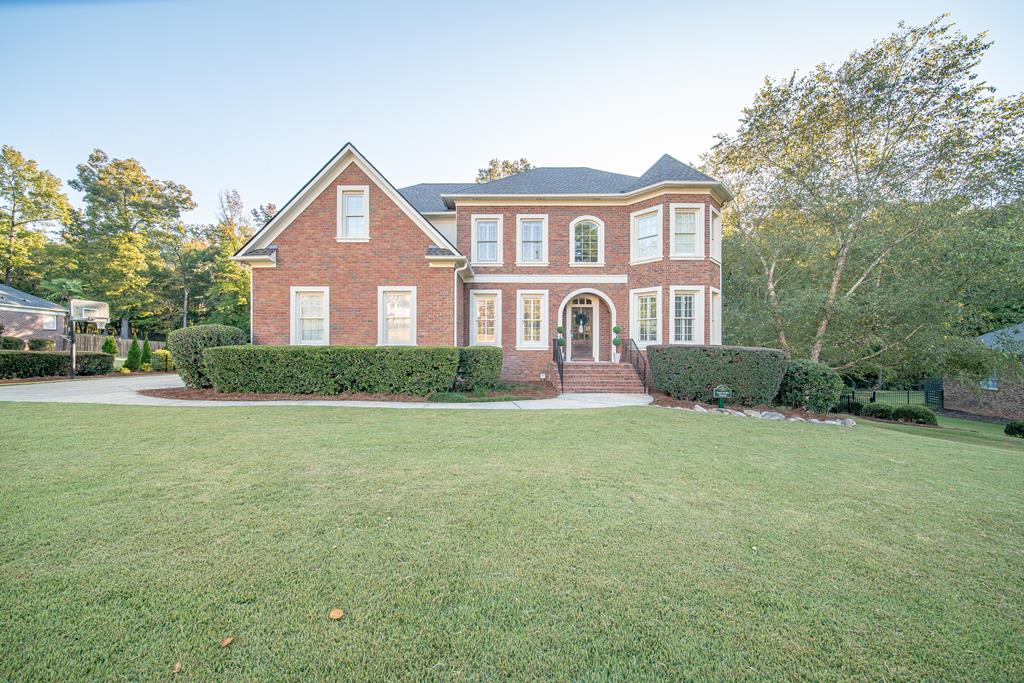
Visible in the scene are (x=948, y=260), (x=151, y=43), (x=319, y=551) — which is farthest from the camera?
(x=948, y=260)

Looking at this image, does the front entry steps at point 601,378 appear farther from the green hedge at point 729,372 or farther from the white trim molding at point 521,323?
the green hedge at point 729,372

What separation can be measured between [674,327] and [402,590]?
1317 centimetres

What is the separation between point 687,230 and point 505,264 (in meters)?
6.36

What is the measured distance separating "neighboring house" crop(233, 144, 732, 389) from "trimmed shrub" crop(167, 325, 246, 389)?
1.24m

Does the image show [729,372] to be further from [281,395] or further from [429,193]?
[429,193]

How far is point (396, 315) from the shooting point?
1264 cm

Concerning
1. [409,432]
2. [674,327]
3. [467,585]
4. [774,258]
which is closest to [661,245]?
[674,327]

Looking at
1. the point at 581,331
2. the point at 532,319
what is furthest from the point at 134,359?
the point at 581,331

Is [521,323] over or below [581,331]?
over

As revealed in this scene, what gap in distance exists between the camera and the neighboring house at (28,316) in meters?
22.3

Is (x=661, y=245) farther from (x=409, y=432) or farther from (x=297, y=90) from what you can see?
(x=297, y=90)

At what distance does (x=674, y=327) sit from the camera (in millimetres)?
13797

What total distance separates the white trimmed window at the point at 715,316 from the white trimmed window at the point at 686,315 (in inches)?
26.8

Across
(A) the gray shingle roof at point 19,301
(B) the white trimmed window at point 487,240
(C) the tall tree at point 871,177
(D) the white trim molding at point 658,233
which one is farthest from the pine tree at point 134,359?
(C) the tall tree at point 871,177
